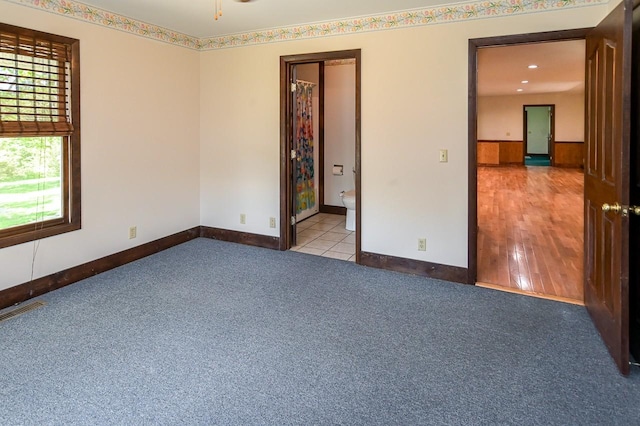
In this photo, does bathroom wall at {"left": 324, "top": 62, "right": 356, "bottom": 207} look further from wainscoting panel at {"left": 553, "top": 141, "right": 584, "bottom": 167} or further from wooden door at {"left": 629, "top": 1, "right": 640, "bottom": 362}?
wainscoting panel at {"left": 553, "top": 141, "right": 584, "bottom": 167}

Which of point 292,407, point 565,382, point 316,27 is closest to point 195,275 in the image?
point 292,407

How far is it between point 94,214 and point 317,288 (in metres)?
2.15

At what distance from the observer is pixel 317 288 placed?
11.7 feet

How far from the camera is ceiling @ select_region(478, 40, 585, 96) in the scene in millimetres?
5940

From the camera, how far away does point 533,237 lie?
5.25 meters

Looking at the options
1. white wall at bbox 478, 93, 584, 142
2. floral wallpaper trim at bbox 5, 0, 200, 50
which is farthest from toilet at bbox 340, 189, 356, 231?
white wall at bbox 478, 93, 584, 142

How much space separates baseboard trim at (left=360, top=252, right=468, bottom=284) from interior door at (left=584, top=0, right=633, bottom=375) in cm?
98

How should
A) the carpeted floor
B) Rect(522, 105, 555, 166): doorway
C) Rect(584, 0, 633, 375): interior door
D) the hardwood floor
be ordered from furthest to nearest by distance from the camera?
Rect(522, 105, 555, 166): doorway, the hardwood floor, Rect(584, 0, 633, 375): interior door, the carpeted floor

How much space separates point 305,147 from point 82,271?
3.48m

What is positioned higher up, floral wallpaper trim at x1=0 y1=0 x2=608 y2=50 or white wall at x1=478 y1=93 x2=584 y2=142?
white wall at x1=478 y1=93 x2=584 y2=142

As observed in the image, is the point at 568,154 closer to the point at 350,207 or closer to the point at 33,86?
the point at 350,207

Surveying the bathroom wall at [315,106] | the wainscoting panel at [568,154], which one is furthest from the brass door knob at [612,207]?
the wainscoting panel at [568,154]

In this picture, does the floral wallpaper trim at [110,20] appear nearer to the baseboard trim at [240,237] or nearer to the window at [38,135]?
the window at [38,135]

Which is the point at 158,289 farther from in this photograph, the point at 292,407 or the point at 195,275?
the point at 292,407
